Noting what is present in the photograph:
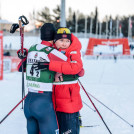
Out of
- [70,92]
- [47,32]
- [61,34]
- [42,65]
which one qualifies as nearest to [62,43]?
[61,34]

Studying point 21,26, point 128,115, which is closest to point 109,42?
→ point 128,115

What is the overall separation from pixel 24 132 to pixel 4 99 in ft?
9.91

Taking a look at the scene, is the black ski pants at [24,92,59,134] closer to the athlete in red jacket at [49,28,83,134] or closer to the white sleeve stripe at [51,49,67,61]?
the athlete in red jacket at [49,28,83,134]

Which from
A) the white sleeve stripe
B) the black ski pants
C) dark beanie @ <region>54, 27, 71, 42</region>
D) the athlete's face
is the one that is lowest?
the black ski pants

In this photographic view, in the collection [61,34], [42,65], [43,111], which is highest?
[61,34]

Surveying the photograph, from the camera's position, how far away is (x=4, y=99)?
22.5 ft

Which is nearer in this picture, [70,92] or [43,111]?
[43,111]

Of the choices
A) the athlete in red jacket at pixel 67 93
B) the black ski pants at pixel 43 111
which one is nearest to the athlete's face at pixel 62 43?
the athlete in red jacket at pixel 67 93

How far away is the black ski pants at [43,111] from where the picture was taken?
7.34ft

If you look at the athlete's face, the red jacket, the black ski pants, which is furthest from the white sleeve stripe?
the black ski pants

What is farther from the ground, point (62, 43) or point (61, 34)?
point (61, 34)

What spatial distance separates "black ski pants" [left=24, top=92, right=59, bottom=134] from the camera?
2.24m

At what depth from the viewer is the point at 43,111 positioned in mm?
2236

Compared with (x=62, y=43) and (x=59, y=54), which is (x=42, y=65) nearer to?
(x=59, y=54)
